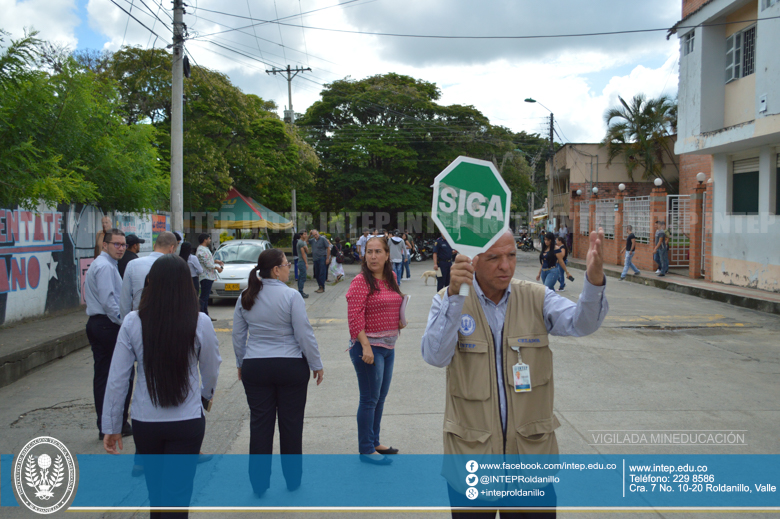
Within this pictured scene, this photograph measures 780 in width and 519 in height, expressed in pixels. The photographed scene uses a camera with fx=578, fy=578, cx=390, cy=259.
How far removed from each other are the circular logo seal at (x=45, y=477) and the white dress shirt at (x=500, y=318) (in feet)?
10.1

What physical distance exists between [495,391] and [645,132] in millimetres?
35561

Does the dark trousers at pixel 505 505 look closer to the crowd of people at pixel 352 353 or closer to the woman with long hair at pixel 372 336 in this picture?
the crowd of people at pixel 352 353

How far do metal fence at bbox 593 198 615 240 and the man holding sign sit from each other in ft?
82.1

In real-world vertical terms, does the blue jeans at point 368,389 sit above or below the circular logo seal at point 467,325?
below

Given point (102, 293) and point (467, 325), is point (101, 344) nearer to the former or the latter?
point (102, 293)

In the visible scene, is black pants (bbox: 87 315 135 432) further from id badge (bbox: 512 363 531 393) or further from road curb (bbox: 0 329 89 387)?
id badge (bbox: 512 363 531 393)

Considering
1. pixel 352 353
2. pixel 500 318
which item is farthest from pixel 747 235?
pixel 500 318

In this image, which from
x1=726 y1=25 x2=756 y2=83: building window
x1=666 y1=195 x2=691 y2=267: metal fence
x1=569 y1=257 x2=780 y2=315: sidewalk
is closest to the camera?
x1=569 y1=257 x2=780 y2=315: sidewalk

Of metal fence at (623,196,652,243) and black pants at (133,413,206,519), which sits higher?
metal fence at (623,196,652,243)

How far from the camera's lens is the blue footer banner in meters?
3.85

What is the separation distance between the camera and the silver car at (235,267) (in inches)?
557

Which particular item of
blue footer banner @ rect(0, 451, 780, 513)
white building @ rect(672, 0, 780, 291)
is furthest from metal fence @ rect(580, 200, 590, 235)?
blue footer banner @ rect(0, 451, 780, 513)

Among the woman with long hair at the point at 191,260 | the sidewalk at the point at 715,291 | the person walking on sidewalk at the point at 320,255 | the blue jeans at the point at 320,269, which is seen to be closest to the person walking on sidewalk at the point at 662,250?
the sidewalk at the point at 715,291

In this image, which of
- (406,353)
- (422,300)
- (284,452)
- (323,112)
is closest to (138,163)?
(422,300)
